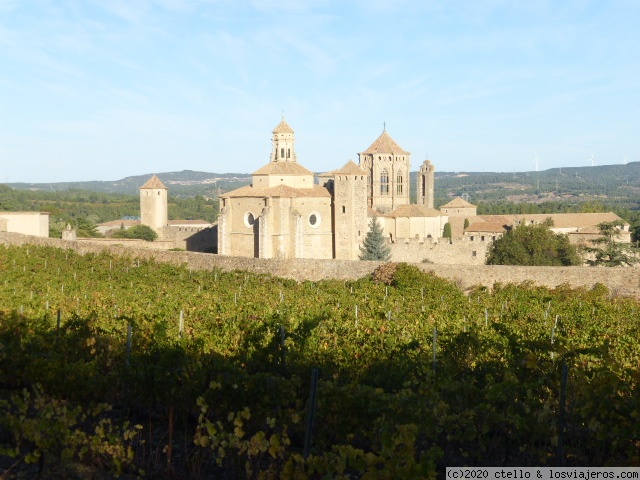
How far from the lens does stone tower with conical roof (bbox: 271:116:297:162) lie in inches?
1941

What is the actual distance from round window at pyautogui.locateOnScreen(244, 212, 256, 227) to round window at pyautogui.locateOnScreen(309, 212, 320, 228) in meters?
2.88

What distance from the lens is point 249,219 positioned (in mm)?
40125

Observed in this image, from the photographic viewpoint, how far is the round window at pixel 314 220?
40472 mm

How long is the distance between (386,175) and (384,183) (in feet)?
2.07

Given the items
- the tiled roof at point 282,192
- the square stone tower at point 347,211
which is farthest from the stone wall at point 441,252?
the tiled roof at point 282,192

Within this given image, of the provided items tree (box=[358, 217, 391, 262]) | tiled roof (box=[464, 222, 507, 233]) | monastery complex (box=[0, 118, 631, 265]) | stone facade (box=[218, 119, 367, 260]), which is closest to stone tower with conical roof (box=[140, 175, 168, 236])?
monastery complex (box=[0, 118, 631, 265])

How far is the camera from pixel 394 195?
57312mm

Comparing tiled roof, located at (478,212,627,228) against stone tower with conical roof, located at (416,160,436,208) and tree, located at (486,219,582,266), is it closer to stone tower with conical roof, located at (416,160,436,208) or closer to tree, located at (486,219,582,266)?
stone tower with conical roof, located at (416,160,436,208)

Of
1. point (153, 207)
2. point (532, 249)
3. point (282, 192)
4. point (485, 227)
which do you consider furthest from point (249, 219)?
point (485, 227)

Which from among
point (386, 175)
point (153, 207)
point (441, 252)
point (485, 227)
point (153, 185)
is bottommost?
point (441, 252)

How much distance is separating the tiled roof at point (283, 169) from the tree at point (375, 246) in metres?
4.93

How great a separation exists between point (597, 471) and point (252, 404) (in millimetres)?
3315

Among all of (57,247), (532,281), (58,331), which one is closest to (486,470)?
(58,331)

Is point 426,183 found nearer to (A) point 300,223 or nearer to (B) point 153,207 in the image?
(B) point 153,207
